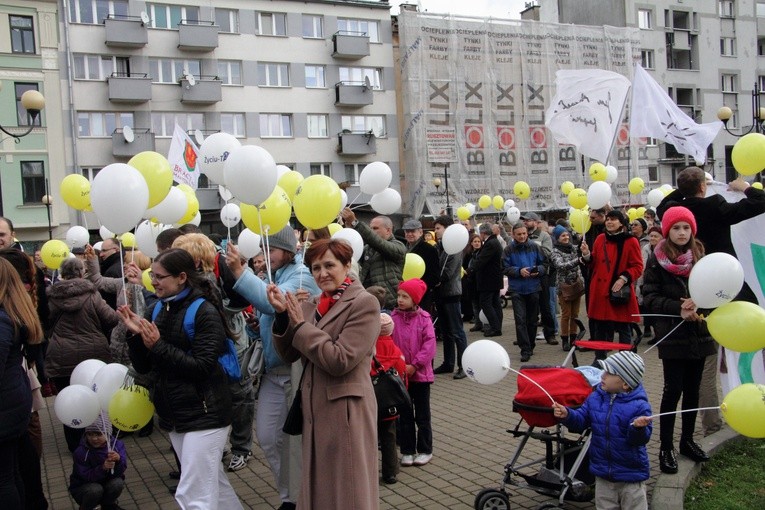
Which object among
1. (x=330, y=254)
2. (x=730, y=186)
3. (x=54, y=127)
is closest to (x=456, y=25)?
(x=54, y=127)

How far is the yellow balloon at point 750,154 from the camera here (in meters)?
6.07

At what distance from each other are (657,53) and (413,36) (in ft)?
62.2

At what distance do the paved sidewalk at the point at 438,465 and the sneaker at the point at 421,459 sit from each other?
0.07m

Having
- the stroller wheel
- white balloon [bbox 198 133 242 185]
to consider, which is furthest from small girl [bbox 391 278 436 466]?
white balloon [bbox 198 133 242 185]

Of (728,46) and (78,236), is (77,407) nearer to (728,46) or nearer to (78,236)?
(78,236)

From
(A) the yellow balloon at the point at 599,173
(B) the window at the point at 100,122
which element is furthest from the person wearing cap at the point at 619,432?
(B) the window at the point at 100,122

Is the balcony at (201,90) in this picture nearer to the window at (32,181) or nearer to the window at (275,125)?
the window at (275,125)

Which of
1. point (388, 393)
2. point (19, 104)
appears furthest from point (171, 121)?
point (388, 393)

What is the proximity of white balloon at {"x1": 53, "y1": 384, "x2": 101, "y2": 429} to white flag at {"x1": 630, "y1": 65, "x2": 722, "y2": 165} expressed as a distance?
7.91 m

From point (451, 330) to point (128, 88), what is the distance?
29035 mm

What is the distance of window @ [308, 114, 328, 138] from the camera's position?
38688mm

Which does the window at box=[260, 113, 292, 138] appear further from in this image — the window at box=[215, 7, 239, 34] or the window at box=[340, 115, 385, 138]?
the window at box=[215, 7, 239, 34]

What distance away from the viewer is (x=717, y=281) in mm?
4605

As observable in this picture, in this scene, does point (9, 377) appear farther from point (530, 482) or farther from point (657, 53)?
point (657, 53)
